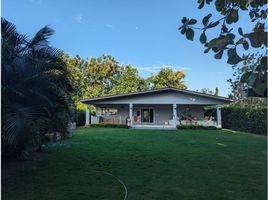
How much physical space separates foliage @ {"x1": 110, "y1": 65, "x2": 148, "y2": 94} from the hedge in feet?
53.2

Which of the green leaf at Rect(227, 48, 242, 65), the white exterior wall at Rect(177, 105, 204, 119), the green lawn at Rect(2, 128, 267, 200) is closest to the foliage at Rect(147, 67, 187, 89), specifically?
the white exterior wall at Rect(177, 105, 204, 119)

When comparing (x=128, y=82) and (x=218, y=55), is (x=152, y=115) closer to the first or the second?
(x=128, y=82)

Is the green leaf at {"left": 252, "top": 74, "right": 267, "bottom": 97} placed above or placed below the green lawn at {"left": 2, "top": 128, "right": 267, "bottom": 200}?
above

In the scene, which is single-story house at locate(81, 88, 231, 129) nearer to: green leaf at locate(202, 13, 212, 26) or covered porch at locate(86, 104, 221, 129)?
covered porch at locate(86, 104, 221, 129)

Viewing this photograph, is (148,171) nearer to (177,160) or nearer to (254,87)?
(177,160)

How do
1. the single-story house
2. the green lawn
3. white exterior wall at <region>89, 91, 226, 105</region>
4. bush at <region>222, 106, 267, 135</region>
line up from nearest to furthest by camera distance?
1. the green lawn
2. bush at <region>222, 106, 267, 135</region>
3. the single-story house
4. white exterior wall at <region>89, 91, 226, 105</region>

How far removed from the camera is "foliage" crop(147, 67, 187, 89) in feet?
134

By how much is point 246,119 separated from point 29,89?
2005 cm

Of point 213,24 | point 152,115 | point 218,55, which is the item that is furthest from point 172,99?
point 218,55

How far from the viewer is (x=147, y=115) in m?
28.3

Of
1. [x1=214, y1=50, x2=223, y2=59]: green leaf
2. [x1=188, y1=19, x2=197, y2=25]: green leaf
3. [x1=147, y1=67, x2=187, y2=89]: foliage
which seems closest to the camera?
[x1=214, y1=50, x2=223, y2=59]: green leaf

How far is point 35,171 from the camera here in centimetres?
682

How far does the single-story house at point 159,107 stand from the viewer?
25.0 m

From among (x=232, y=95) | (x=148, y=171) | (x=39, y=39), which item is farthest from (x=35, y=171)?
(x=232, y=95)
